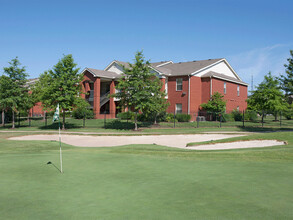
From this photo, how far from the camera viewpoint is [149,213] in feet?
13.5

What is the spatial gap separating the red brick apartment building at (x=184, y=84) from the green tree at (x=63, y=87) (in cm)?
719

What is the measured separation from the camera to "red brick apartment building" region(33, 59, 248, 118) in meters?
38.0

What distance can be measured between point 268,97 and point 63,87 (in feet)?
76.3

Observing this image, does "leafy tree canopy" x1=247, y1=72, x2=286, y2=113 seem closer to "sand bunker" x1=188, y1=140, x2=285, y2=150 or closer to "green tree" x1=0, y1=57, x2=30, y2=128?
"sand bunker" x1=188, y1=140, x2=285, y2=150

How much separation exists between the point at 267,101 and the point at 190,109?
30.8 ft

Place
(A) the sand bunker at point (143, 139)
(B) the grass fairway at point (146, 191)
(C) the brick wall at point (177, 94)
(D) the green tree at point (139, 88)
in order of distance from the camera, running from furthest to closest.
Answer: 1. (C) the brick wall at point (177, 94)
2. (D) the green tree at point (139, 88)
3. (A) the sand bunker at point (143, 139)
4. (B) the grass fairway at point (146, 191)

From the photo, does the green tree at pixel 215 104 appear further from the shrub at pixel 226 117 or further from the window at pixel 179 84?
the window at pixel 179 84

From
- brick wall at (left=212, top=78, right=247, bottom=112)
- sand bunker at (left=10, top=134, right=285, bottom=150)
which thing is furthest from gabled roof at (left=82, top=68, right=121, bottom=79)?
sand bunker at (left=10, top=134, right=285, bottom=150)

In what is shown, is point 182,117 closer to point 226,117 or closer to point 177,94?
point 177,94

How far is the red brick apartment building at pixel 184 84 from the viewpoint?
38000 millimetres

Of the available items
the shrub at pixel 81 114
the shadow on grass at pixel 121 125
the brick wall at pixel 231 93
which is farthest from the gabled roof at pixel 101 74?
the brick wall at pixel 231 93

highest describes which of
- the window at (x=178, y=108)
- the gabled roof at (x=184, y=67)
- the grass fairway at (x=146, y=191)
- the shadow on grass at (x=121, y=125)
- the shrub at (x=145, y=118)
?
the gabled roof at (x=184, y=67)

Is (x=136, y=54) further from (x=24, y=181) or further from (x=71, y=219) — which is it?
(x=71, y=219)

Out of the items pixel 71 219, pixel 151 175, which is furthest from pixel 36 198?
pixel 151 175
